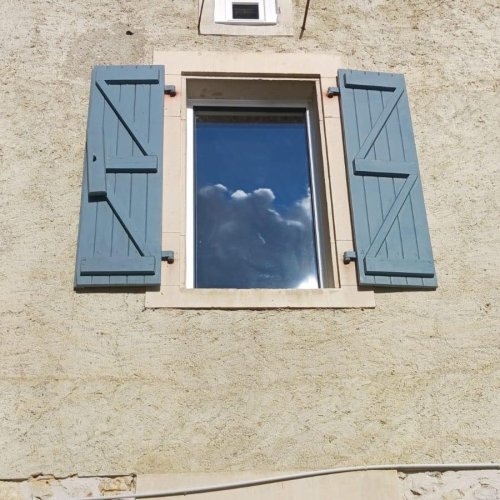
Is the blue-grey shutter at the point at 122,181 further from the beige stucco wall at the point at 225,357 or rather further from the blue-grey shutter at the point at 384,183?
the blue-grey shutter at the point at 384,183

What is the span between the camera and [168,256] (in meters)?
3.38

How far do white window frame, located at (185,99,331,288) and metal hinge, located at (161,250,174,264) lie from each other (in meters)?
0.19

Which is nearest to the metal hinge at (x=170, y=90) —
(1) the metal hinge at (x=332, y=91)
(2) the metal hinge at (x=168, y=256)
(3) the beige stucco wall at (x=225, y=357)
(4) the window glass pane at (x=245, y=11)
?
(3) the beige stucco wall at (x=225, y=357)

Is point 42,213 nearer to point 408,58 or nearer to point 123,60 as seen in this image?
point 123,60

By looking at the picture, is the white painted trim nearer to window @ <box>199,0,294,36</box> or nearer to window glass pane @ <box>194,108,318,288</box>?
window glass pane @ <box>194,108,318,288</box>

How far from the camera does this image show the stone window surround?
3.30 meters

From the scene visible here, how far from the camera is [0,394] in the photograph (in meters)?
3.06

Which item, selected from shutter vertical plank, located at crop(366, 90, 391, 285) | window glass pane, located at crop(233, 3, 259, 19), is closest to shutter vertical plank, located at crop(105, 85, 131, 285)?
window glass pane, located at crop(233, 3, 259, 19)

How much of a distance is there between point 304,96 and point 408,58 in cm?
74

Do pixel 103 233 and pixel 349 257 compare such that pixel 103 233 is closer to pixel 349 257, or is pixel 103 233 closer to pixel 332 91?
pixel 349 257

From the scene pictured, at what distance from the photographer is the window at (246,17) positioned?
420 centimetres

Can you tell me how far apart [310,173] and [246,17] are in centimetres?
125

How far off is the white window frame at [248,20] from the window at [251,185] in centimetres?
34

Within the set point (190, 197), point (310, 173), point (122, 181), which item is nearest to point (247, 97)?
point (310, 173)
